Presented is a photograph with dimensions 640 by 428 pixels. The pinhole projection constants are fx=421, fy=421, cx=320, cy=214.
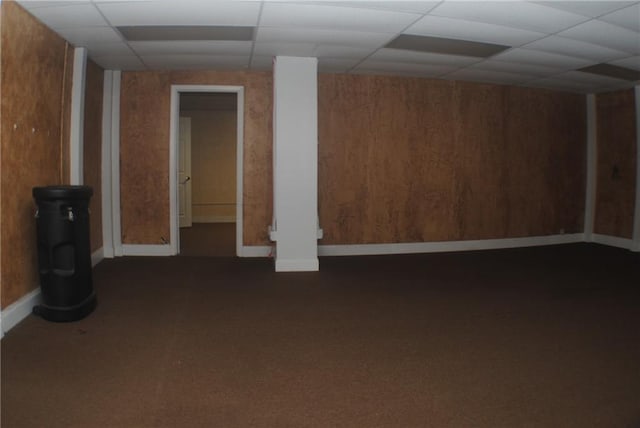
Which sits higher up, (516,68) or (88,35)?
(516,68)

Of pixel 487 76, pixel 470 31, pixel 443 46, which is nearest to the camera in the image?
pixel 470 31

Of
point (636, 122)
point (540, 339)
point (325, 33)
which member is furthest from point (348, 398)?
point (636, 122)

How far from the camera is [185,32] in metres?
3.83

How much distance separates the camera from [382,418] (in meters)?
1.92

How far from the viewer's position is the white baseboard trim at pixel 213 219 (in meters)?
9.09

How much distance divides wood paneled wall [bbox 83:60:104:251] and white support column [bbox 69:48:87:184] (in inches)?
21.2

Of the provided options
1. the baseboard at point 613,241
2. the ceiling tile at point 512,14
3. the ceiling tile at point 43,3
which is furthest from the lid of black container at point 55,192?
the baseboard at point 613,241

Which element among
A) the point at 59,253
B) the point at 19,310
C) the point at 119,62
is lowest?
the point at 19,310

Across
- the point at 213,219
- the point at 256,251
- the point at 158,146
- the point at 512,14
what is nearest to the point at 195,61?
the point at 158,146

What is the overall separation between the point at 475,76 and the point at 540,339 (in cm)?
385

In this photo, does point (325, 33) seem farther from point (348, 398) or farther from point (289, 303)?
point (348, 398)

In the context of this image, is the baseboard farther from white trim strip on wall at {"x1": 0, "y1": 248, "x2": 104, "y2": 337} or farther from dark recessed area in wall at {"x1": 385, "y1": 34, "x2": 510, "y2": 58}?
white trim strip on wall at {"x1": 0, "y1": 248, "x2": 104, "y2": 337}

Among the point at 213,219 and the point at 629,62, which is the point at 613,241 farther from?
the point at 213,219

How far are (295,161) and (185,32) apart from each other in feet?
5.60
